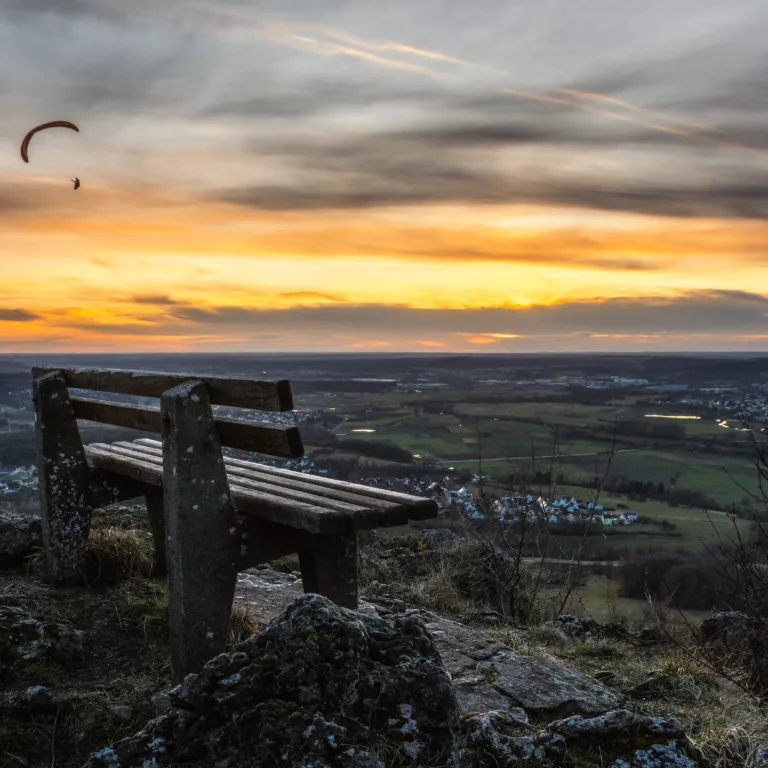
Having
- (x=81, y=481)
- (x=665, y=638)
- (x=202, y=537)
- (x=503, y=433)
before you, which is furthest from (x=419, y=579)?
(x=503, y=433)

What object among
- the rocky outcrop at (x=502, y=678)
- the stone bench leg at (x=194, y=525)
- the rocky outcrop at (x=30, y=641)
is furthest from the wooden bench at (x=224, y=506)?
the rocky outcrop at (x=30, y=641)

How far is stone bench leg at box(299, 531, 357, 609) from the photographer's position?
3.96 metres

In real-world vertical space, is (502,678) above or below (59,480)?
below

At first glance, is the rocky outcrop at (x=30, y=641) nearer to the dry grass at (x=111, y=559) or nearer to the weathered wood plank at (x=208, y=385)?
the dry grass at (x=111, y=559)

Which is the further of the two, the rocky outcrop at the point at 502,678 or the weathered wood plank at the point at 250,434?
the rocky outcrop at the point at 502,678

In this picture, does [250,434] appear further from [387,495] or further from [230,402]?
[387,495]

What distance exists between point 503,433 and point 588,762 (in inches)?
1424

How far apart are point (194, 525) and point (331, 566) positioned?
88 centimetres

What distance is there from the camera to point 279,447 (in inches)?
134

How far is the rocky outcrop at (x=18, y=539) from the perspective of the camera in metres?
5.24

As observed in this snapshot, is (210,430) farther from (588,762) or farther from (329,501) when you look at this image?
(588,762)

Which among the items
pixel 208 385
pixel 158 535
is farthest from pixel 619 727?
pixel 158 535

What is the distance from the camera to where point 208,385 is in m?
3.58

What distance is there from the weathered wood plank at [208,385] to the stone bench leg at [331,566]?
97cm
